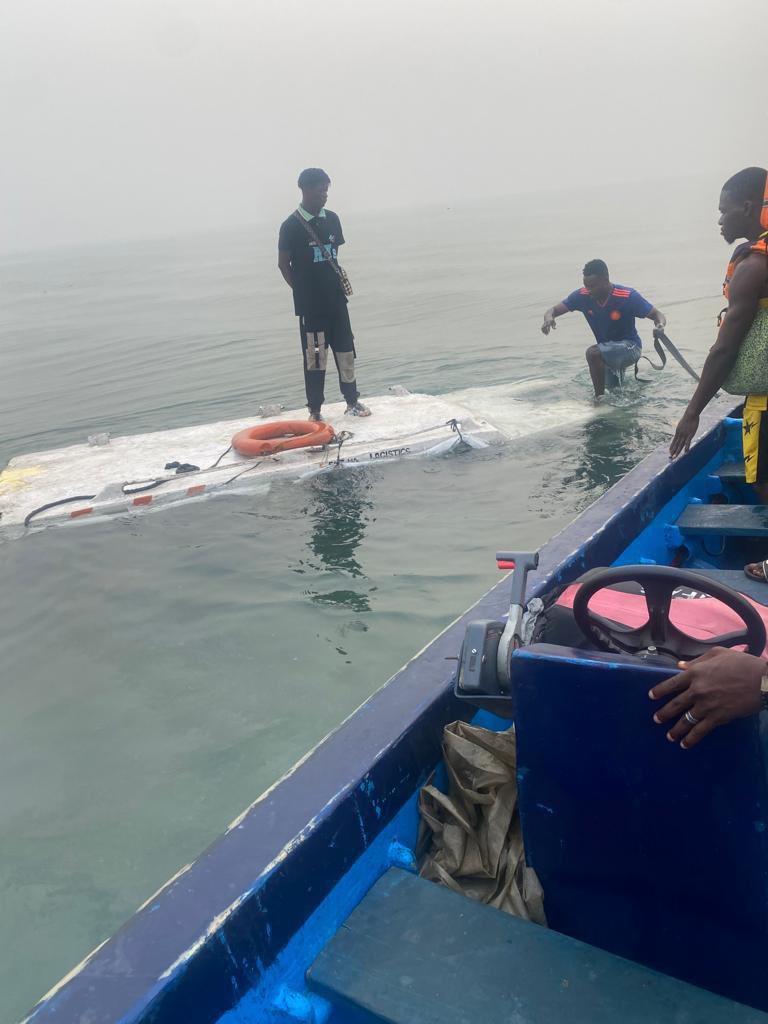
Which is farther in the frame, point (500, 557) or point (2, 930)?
point (2, 930)

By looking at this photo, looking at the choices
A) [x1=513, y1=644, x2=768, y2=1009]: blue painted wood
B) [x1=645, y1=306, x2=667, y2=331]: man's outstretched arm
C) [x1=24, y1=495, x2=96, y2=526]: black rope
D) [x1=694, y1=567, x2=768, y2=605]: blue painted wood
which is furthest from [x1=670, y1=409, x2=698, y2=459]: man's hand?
[x1=24, y1=495, x2=96, y2=526]: black rope

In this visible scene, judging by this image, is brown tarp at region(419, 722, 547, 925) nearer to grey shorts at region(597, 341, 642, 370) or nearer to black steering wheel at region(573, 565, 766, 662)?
black steering wheel at region(573, 565, 766, 662)

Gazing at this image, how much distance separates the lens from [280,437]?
818cm

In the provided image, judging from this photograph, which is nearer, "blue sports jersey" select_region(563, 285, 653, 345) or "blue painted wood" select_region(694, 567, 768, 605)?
"blue painted wood" select_region(694, 567, 768, 605)

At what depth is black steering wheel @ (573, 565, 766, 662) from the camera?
1.89m

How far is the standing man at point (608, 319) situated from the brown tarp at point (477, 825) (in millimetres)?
7250

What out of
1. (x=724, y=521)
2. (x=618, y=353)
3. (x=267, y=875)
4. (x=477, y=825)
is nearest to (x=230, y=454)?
(x=618, y=353)

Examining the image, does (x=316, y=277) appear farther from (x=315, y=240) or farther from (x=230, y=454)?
(x=230, y=454)

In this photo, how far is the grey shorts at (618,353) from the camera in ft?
30.1

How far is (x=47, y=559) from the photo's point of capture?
253 inches

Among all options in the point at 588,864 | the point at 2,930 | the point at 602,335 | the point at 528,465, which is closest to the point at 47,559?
the point at 2,930

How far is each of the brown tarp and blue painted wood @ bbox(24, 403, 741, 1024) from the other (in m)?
0.09

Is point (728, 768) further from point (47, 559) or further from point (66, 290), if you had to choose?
point (66, 290)

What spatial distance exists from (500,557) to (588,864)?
900 millimetres
